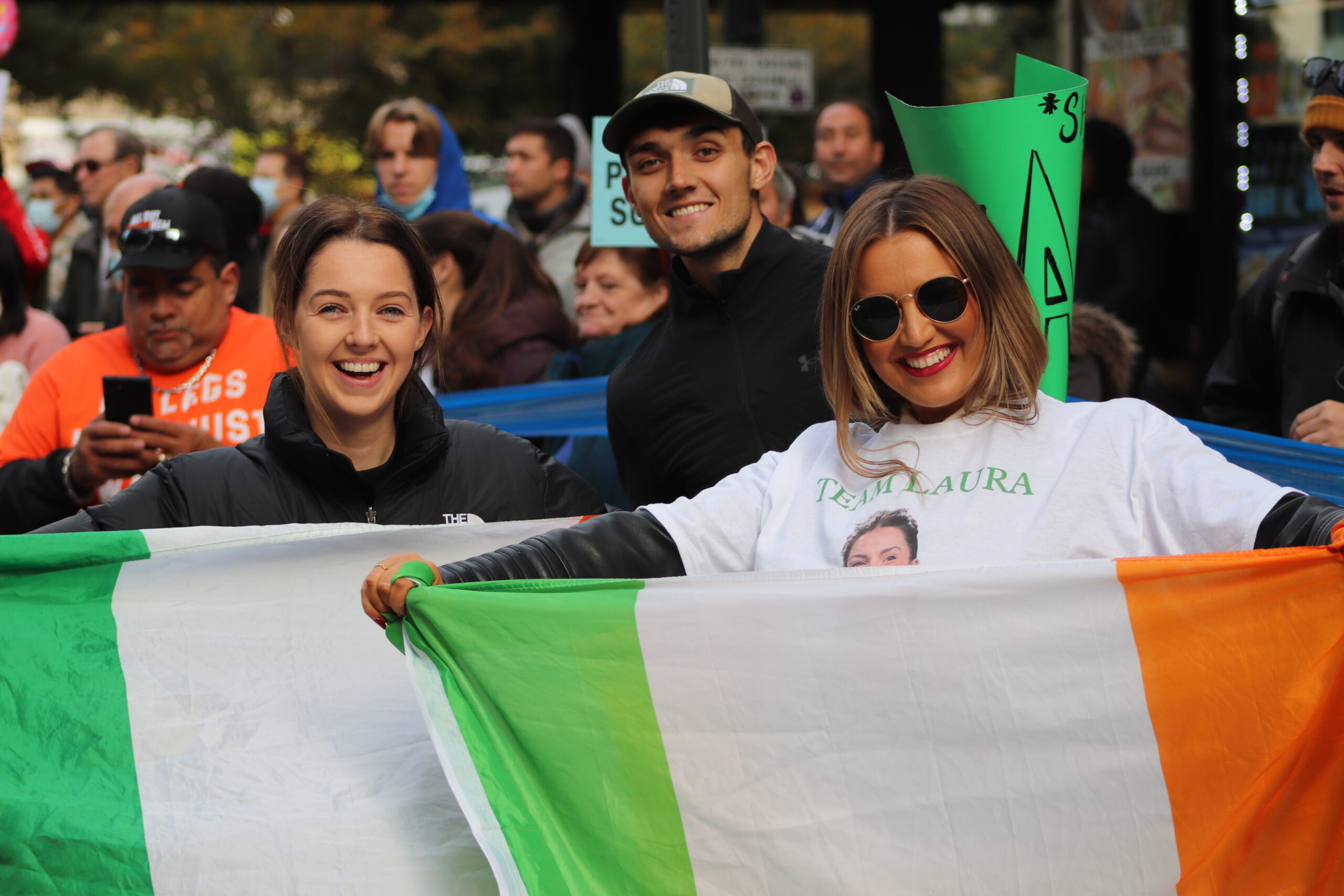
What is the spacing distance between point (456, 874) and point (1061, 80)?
6.69 ft

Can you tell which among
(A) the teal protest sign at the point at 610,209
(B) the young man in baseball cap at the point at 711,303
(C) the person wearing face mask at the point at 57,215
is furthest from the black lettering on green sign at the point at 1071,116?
(C) the person wearing face mask at the point at 57,215

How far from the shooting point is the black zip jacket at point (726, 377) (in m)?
3.36

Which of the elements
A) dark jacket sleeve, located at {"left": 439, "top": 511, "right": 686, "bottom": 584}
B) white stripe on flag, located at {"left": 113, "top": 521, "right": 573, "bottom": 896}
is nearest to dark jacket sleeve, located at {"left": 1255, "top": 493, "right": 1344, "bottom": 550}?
dark jacket sleeve, located at {"left": 439, "top": 511, "right": 686, "bottom": 584}

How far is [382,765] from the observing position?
2641 mm

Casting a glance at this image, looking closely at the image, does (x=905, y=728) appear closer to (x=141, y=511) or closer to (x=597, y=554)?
(x=597, y=554)

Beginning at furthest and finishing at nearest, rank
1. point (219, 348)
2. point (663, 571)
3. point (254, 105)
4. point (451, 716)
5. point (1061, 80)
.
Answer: point (254, 105) < point (219, 348) < point (1061, 80) < point (663, 571) < point (451, 716)

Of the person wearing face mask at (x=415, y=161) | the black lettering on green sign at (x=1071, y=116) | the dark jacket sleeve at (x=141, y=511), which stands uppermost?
the person wearing face mask at (x=415, y=161)

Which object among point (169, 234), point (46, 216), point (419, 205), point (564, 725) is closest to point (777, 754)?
point (564, 725)

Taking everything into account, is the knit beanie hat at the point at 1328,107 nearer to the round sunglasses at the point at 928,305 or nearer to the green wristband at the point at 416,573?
the round sunglasses at the point at 928,305

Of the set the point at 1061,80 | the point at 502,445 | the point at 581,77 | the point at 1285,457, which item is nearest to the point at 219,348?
the point at 502,445

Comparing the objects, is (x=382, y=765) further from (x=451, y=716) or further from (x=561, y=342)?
(x=561, y=342)

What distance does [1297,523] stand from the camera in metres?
2.17

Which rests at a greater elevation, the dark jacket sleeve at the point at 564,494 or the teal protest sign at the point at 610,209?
the teal protest sign at the point at 610,209

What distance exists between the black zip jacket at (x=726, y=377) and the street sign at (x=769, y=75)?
4.22m
